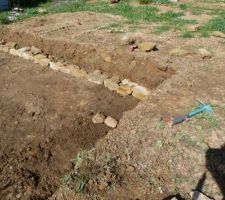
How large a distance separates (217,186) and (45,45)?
668 cm

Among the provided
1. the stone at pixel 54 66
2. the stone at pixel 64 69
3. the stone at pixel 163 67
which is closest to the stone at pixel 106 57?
the stone at pixel 64 69

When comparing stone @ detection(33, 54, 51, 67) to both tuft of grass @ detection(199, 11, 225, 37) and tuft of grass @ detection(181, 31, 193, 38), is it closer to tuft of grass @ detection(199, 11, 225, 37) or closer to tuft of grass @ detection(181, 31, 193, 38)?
tuft of grass @ detection(181, 31, 193, 38)

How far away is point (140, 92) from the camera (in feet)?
22.3

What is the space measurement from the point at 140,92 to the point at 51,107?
6.31 ft

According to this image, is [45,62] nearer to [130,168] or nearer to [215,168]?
[130,168]

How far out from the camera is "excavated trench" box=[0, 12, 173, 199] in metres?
4.93

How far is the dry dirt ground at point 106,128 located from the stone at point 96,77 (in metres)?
0.17

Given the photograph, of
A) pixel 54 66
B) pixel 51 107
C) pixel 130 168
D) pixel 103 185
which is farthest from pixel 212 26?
pixel 103 185

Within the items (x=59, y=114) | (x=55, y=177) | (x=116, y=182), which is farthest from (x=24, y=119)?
(x=116, y=182)

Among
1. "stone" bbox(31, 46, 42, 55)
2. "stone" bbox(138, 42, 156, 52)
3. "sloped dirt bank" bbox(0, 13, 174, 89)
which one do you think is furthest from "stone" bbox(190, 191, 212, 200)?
"stone" bbox(31, 46, 42, 55)

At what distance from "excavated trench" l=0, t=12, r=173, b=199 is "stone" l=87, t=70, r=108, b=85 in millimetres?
148

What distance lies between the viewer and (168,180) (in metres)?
4.26

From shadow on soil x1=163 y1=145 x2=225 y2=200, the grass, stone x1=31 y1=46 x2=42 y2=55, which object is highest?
shadow on soil x1=163 y1=145 x2=225 y2=200

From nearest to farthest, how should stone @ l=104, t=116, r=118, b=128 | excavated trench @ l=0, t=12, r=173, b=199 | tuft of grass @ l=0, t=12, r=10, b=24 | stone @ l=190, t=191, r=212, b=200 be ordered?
stone @ l=190, t=191, r=212, b=200, excavated trench @ l=0, t=12, r=173, b=199, stone @ l=104, t=116, r=118, b=128, tuft of grass @ l=0, t=12, r=10, b=24
